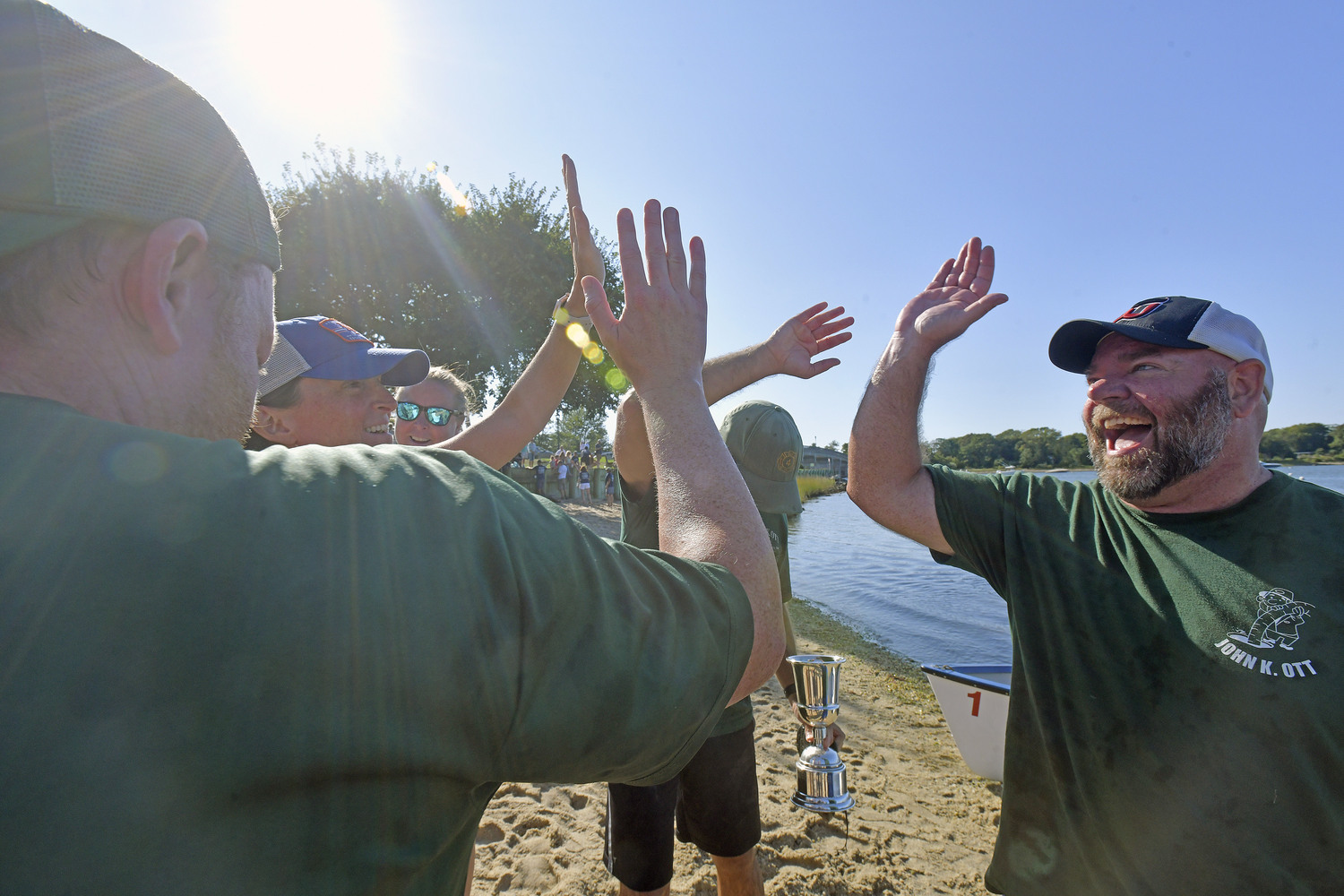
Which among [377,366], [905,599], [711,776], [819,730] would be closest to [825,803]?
[819,730]

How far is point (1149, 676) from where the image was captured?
6.88ft

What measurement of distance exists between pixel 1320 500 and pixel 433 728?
110 inches

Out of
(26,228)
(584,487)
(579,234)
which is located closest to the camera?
(26,228)

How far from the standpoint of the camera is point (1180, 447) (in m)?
2.30

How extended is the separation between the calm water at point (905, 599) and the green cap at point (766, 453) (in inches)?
226

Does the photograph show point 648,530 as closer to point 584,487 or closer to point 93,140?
point 93,140

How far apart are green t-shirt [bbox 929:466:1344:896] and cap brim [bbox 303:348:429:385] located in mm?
2619

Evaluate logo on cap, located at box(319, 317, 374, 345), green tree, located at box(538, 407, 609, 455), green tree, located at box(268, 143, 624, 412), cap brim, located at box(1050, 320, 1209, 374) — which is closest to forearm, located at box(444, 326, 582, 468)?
logo on cap, located at box(319, 317, 374, 345)

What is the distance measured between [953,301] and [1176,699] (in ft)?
5.19

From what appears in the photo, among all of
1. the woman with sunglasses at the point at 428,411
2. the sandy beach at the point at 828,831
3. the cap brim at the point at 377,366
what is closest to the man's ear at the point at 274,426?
the cap brim at the point at 377,366

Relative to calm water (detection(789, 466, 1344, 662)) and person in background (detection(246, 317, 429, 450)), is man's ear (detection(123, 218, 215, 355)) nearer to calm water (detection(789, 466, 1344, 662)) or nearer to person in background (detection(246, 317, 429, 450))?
person in background (detection(246, 317, 429, 450))

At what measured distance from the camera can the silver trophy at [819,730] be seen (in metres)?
2.48

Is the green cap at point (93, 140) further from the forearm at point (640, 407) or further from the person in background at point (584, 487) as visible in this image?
the person in background at point (584, 487)

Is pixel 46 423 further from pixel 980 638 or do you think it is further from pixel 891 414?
pixel 980 638
